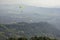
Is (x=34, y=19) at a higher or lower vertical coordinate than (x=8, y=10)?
lower

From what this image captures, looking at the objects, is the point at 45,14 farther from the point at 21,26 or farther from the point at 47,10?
the point at 21,26

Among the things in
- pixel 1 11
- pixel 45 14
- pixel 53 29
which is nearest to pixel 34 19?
pixel 45 14

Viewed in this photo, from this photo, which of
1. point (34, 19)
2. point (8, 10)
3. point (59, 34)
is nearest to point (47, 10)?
point (34, 19)

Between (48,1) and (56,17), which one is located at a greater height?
(48,1)

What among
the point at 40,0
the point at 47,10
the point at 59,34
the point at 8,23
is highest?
the point at 40,0

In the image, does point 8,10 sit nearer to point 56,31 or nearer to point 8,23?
point 8,23

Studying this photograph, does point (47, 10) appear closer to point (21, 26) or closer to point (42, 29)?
point (42, 29)

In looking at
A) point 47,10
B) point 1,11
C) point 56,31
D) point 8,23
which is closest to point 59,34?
point 56,31
